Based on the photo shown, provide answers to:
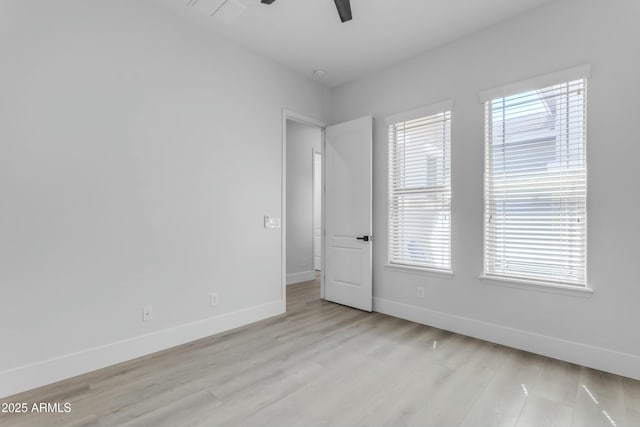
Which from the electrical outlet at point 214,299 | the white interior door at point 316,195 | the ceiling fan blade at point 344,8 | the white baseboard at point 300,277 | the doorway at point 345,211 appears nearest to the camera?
the ceiling fan blade at point 344,8

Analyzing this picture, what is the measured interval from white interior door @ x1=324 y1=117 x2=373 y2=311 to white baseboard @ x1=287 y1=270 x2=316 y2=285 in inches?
50.5

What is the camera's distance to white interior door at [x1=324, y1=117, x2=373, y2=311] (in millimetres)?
3961

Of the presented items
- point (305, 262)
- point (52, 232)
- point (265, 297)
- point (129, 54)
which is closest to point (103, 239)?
point (52, 232)

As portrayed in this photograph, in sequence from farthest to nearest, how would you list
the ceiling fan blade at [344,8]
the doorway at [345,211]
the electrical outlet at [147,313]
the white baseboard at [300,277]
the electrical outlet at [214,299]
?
1. the white baseboard at [300,277]
2. the doorway at [345,211]
3. the electrical outlet at [214,299]
4. the electrical outlet at [147,313]
5. the ceiling fan blade at [344,8]

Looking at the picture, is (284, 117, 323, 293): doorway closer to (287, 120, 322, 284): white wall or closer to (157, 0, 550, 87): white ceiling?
(287, 120, 322, 284): white wall

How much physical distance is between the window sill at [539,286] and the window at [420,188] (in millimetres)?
486

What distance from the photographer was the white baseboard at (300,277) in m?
5.59

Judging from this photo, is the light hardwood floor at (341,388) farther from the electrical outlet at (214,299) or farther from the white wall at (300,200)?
the white wall at (300,200)

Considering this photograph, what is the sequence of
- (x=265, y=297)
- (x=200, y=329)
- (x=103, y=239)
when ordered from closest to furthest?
1. (x=103, y=239)
2. (x=200, y=329)
3. (x=265, y=297)

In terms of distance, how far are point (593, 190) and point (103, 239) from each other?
3.96 meters

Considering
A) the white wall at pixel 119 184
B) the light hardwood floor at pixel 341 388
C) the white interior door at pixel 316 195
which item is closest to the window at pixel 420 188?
the light hardwood floor at pixel 341 388

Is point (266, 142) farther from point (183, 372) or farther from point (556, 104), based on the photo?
point (556, 104)

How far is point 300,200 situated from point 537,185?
12.6 feet

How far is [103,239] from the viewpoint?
2490 mm
